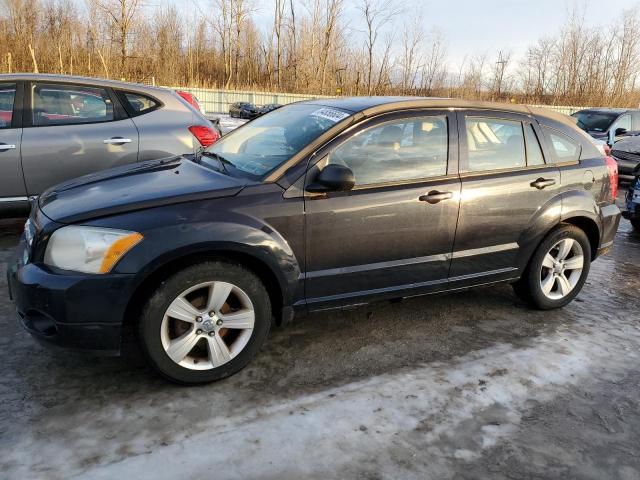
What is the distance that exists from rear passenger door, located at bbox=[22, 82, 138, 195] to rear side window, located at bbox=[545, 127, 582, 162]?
3.94m

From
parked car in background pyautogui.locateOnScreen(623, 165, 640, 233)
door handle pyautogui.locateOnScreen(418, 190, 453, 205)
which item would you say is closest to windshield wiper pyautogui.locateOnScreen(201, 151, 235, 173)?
door handle pyautogui.locateOnScreen(418, 190, 453, 205)

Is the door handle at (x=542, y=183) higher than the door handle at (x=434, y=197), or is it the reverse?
the door handle at (x=542, y=183)

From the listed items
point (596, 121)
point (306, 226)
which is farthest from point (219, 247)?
point (596, 121)

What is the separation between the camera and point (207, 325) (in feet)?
9.52

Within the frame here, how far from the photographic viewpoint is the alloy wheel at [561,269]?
4113mm

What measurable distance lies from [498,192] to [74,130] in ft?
13.3

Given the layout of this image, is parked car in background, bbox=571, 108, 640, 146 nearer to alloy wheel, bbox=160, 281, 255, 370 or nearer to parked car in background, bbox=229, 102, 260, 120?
alloy wheel, bbox=160, 281, 255, 370

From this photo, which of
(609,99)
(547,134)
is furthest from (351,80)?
(547,134)

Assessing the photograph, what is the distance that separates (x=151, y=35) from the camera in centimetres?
4312

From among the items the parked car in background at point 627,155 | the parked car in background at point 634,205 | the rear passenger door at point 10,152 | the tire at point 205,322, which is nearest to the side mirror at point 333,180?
the tire at point 205,322

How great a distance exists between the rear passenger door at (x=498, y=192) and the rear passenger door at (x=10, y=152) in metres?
4.12

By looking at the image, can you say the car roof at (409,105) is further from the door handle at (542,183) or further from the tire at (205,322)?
the tire at (205,322)

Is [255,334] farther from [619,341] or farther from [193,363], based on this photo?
[619,341]

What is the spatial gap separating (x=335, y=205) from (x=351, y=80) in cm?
4549
